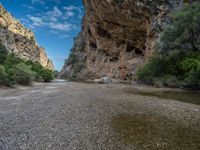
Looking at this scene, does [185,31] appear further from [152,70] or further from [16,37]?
[16,37]

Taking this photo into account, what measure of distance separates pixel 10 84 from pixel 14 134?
90.7 ft

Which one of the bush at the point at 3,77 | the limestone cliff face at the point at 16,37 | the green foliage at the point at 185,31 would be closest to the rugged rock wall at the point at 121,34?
the green foliage at the point at 185,31

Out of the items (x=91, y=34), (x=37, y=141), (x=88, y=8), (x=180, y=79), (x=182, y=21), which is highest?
(x=88, y=8)

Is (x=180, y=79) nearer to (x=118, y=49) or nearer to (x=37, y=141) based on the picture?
(x=37, y=141)

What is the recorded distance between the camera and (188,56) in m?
34.8

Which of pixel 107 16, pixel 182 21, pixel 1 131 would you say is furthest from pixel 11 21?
pixel 1 131

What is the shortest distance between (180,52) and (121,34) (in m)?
41.3

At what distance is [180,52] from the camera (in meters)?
37.0

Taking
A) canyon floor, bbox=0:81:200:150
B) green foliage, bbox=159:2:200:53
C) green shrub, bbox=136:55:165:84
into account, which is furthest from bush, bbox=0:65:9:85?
green shrub, bbox=136:55:165:84

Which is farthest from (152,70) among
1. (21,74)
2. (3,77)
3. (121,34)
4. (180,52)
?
(121,34)

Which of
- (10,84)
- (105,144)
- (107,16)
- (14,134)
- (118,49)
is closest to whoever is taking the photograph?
(105,144)

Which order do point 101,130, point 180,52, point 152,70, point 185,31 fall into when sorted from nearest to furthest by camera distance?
A: point 101,130 → point 185,31 → point 180,52 → point 152,70

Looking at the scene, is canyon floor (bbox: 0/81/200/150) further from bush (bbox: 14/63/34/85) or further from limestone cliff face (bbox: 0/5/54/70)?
limestone cliff face (bbox: 0/5/54/70)

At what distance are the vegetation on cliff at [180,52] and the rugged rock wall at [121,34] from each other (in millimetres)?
15510
